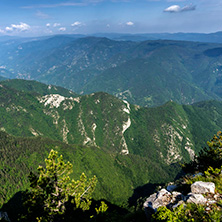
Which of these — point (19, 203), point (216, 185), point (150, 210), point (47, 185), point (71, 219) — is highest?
point (216, 185)

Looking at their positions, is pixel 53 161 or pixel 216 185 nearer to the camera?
A: pixel 216 185

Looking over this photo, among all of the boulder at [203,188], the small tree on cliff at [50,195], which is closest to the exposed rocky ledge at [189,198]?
the boulder at [203,188]

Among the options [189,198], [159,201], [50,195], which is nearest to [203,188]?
[189,198]

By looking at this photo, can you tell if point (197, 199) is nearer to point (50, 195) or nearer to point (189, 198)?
point (189, 198)

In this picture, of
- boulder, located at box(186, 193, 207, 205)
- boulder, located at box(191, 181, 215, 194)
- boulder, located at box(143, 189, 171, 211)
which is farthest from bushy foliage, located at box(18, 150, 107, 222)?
boulder, located at box(191, 181, 215, 194)

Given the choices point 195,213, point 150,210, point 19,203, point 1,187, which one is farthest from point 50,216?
point 1,187

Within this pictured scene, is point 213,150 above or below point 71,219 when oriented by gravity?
above

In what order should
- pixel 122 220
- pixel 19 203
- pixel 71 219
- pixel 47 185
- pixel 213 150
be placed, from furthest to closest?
pixel 19 203, pixel 213 150, pixel 47 185, pixel 71 219, pixel 122 220

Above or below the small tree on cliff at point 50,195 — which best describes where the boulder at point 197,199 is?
above

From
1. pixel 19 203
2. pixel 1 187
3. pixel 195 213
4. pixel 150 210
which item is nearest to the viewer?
pixel 195 213

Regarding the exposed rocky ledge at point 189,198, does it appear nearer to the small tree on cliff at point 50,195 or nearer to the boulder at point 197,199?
the boulder at point 197,199

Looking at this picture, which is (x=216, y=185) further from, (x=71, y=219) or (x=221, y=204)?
(x=71, y=219)
